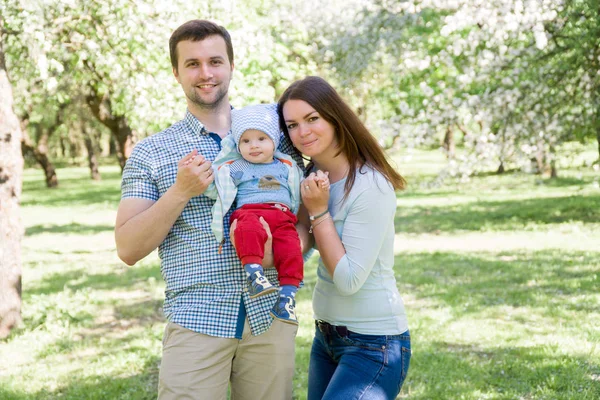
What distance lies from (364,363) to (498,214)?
12.4 metres

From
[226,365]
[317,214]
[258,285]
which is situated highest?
[317,214]

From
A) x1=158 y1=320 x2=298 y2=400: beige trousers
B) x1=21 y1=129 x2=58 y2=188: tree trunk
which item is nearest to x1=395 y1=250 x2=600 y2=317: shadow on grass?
x1=158 y1=320 x2=298 y2=400: beige trousers

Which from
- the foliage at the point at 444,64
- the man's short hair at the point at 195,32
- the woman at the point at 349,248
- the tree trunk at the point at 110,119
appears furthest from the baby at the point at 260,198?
the tree trunk at the point at 110,119

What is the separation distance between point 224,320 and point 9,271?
5.30 meters

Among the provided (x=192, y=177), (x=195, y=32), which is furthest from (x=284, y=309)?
(x=195, y=32)

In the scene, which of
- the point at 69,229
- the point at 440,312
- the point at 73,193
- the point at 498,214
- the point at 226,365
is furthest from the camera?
the point at 73,193

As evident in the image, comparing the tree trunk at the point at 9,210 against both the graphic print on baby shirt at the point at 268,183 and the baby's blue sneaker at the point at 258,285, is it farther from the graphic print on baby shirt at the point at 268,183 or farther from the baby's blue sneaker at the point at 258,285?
the baby's blue sneaker at the point at 258,285

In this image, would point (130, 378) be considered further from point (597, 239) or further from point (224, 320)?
point (597, 239)

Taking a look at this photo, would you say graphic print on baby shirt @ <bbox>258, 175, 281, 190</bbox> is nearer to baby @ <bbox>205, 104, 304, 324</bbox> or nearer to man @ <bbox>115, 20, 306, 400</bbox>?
baby @ <bbox>205, 104, 304, 324</bbox>

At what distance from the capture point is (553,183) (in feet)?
65.8

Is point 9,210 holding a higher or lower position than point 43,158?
higher

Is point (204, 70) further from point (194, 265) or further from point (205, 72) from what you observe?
point (194, 265)

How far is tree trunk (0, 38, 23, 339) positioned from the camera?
7234mm

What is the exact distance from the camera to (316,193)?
2891 millimetres
